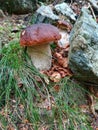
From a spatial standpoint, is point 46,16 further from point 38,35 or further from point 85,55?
point 85,55

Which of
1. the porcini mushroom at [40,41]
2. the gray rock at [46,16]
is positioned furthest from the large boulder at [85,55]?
the gray rock at [46,16]

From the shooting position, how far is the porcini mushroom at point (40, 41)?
2793 mm

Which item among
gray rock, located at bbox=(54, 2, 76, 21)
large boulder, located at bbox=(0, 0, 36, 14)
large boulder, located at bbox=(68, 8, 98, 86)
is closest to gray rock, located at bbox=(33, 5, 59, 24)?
gray rock, located at bbox=(54, 2, 76, 21)

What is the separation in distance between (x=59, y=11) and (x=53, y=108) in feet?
5.02

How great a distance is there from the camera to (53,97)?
2832 mm

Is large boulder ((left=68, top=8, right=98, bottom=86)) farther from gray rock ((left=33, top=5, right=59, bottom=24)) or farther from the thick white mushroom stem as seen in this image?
gray rock ((left=33, top=5, right=59, bottom=24))

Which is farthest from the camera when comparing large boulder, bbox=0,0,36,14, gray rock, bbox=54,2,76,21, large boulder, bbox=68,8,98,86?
large boulder, bbox=0,0,36,14

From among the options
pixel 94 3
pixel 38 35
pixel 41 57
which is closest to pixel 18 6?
pixel 94 3

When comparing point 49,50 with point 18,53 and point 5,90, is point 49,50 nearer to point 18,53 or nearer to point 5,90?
point 18,53

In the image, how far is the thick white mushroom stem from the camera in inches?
118

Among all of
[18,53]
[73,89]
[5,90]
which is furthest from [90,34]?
[5,90]

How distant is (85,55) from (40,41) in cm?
44

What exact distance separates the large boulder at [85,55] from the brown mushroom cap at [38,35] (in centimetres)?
22

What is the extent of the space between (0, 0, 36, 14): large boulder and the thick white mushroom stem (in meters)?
1.45
